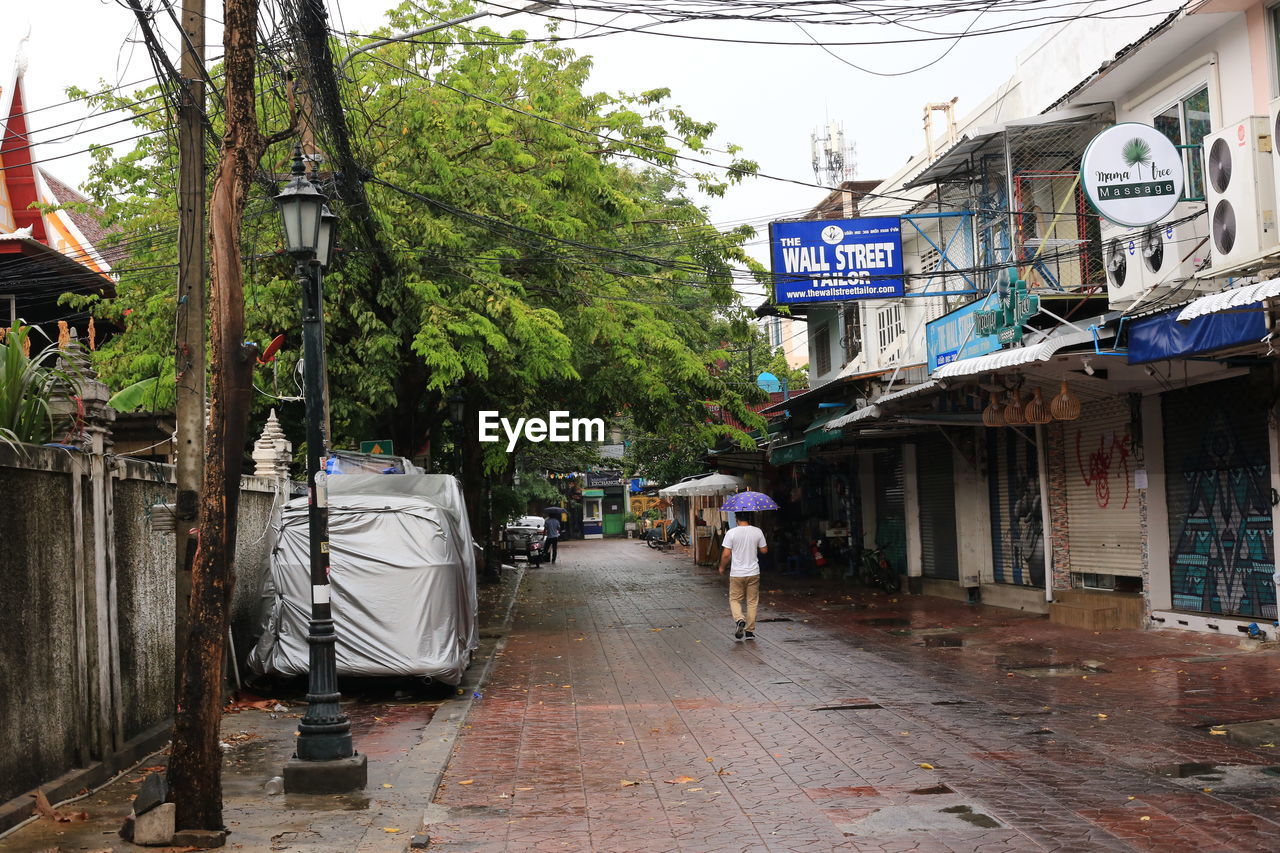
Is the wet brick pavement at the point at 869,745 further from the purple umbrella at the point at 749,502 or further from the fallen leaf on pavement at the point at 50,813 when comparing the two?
the purple umbrella at the point at 749,502

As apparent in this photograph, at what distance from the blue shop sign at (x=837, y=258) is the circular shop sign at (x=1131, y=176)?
17.3 feet

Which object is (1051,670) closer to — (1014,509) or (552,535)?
(1014,509)

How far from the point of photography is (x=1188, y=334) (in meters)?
12.2

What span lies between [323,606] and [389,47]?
45.9 ft

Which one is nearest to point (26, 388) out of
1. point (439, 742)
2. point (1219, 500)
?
point (439, 742)

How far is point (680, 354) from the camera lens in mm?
21891

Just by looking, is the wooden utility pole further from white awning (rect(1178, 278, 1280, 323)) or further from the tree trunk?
white awning (rect(1178, 278, 1280, 323))

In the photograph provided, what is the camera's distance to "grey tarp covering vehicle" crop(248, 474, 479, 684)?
12555 mm

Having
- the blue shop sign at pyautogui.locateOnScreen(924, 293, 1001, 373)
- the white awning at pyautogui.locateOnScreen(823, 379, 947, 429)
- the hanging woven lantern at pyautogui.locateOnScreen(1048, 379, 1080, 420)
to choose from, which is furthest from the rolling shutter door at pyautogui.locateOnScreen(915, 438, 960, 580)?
the hanging woven lantern at pyautogui.locateOnScreen(1048, 379, 1080, 420)

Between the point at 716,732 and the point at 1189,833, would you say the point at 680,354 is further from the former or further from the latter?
the point at 1189,833

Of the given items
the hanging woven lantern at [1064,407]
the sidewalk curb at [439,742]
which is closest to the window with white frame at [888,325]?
the hanging woven lantern at [1064,407]

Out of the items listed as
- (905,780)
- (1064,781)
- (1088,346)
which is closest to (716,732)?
(905,780)

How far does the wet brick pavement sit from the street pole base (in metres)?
0.71

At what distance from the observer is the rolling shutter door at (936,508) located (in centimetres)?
2398
